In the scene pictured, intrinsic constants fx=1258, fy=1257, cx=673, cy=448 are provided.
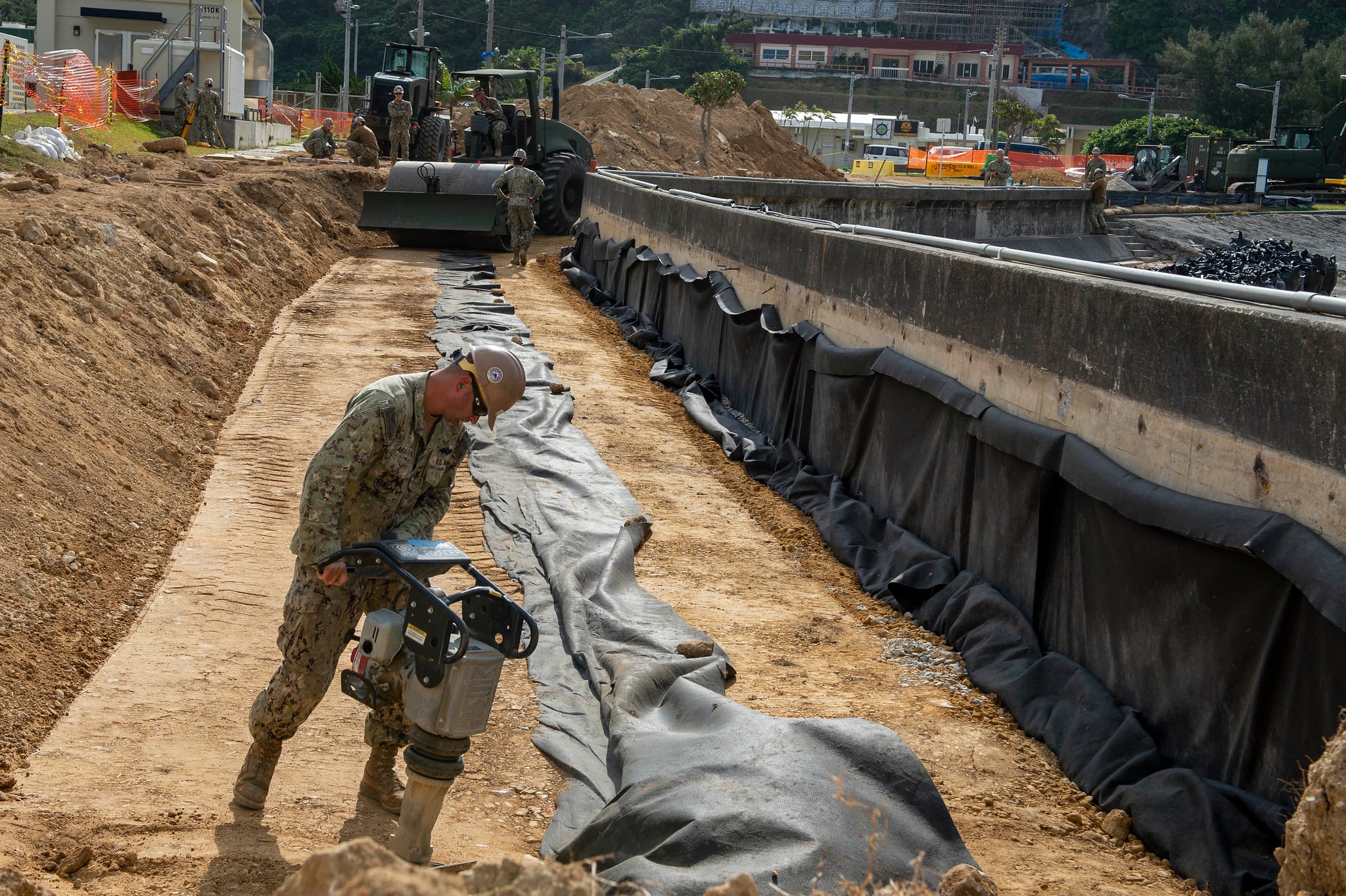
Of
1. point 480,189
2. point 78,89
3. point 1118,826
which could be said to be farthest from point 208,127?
point 1118,826

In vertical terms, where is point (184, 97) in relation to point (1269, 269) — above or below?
above

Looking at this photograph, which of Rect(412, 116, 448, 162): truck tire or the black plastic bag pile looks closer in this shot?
the black plastic bag pile

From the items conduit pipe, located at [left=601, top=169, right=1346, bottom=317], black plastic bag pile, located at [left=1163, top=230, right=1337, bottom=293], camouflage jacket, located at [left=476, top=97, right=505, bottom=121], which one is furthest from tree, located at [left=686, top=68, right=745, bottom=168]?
conduit pipe, located at [left=601, top=169, right=1346, bottom=317]

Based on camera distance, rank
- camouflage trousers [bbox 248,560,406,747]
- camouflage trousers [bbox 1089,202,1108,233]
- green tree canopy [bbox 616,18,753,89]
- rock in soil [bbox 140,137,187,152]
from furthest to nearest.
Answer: green tree canopy [bbox 616,18,753,89] → camouflage trousers [bbox 1089,202,1108,233] → rock in soil [bbox 140,137,187,152] → camouflage trousers [bbox 248,560,406,747]

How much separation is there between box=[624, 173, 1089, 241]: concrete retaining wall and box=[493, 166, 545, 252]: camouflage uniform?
147 inches

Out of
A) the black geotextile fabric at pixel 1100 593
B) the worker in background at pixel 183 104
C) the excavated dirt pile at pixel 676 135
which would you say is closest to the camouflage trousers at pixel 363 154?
the worker in background at pixel 183 104

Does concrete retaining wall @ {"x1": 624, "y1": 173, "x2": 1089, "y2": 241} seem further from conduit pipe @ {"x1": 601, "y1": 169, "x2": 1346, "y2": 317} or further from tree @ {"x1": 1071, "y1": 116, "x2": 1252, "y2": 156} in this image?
tree @ {"x1": 1071, "y1": 116, "x2": 1252, "y2": 156}

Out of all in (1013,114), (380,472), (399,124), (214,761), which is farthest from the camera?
(1013,114)

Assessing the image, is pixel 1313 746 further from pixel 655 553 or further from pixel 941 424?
pixel 655 553

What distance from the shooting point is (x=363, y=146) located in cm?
2753

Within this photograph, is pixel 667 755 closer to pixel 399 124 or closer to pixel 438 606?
pixel 438 606

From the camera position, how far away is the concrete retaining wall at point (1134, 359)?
4.46m

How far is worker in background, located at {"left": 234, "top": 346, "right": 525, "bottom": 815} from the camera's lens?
4164 millimetres

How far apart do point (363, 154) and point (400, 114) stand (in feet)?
4.84
